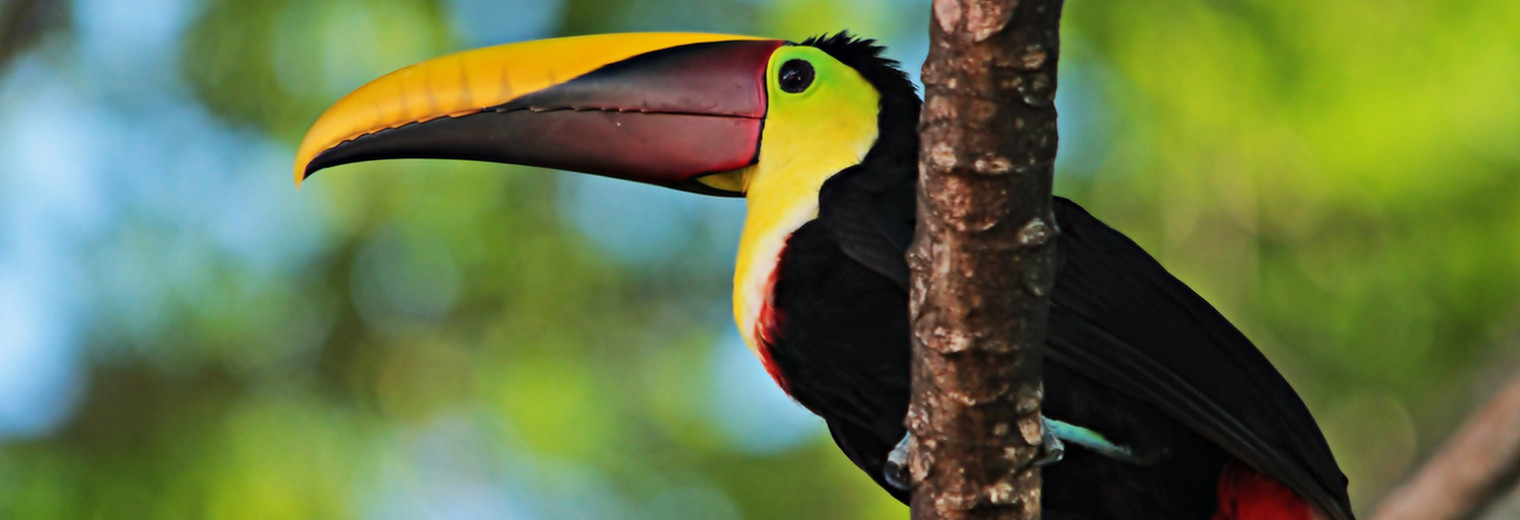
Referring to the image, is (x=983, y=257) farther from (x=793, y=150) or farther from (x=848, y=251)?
(x=793, y=150)

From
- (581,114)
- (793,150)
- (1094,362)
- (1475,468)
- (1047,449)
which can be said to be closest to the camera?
(1047,449)

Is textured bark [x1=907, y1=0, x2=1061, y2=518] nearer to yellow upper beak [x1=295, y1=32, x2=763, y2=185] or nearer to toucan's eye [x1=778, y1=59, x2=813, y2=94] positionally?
toucan's eye [x1=778, y1=59, x2=813, y2=94]

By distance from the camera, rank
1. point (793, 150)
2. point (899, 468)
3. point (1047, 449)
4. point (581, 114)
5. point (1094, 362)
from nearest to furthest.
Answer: point (1047, 449)
point (899, 468)
point (1094, 362)
point (793, 150)
point (581, 114)

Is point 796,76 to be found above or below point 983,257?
above

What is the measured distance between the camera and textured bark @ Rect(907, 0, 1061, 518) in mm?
1568

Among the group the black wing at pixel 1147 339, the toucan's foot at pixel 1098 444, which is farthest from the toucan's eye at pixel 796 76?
the toucan's foot at pixel 1098 444

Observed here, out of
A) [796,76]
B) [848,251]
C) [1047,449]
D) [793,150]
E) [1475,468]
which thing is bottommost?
[1475,468]

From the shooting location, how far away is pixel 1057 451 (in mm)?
1955

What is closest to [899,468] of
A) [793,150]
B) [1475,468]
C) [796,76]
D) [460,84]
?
[793,150]

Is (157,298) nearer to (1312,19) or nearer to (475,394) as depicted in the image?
(475,394)

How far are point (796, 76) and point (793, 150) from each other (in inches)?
6.0

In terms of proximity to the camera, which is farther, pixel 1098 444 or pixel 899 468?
pixel 1098 444

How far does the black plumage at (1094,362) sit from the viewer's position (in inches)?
90.7

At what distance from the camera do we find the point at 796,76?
2658 millimetres
